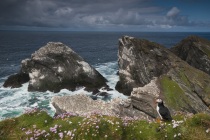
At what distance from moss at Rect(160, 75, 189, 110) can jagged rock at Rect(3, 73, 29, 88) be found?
41377 mm

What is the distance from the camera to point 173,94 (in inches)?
1764

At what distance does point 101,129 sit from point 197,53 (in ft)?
223

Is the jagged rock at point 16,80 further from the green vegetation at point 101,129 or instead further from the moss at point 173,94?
the green vegetation at point 101,129

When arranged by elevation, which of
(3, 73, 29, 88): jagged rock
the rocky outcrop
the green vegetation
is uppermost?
the green vegetation

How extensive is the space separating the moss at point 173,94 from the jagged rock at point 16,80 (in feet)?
136

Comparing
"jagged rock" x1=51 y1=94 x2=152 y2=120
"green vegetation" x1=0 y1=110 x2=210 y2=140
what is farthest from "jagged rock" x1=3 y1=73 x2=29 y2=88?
"green vegetation" x1=0 y1=110 x2=210 y2=140

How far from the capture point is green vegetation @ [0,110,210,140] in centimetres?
1301

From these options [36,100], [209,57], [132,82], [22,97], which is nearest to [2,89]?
[22,97]

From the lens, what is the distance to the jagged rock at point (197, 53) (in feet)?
242

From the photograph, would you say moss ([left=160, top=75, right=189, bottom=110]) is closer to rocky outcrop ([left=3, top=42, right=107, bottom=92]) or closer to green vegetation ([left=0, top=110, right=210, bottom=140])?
rocky outcrop ([left=3, top=42, right=107, bottom=92])

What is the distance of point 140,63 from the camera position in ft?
210

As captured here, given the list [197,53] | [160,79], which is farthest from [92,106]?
[197,53]

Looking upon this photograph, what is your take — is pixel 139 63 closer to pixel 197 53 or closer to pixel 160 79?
pixel 160 79

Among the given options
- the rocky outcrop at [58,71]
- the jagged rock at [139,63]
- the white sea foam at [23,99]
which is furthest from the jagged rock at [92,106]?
the rocky outcrop at [58,71]
